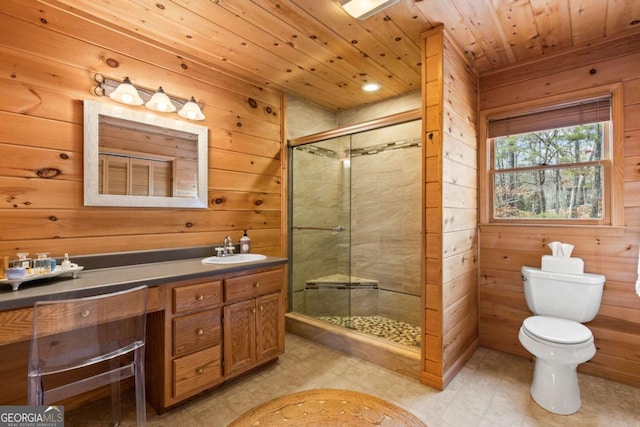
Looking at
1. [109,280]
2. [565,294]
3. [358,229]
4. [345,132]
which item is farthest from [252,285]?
[565,294]

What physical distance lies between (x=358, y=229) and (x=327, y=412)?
199 centimetres

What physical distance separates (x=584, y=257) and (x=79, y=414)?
11.2ft

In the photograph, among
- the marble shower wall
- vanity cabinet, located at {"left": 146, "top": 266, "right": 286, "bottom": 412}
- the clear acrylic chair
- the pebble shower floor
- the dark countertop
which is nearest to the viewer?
the clear acrylic chair

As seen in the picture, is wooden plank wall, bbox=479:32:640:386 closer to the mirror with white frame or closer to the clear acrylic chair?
the mirror with white frame

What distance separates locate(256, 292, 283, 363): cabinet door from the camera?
2.21m

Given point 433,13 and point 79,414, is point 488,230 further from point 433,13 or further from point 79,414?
point 79,414

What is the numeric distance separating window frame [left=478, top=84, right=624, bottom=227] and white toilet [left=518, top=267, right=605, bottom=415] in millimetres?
421

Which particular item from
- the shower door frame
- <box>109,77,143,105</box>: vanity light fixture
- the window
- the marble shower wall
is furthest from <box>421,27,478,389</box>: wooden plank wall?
<box>109,77,143,105</box>: vanity light fixture

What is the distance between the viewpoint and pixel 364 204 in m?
3.44

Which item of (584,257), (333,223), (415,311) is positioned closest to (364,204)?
(333,223)

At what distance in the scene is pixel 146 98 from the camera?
6.99 ft

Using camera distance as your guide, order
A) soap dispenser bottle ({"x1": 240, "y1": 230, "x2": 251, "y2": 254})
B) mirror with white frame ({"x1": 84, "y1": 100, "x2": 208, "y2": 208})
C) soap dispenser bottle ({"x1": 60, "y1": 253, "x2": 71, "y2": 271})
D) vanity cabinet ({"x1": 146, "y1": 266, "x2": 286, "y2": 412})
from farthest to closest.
A: soap dispenser bottle ({"x1": 240, "y1": 230, "x2": 251, "y2": 254}), mirror with white frame ({"x1": 84, "y1": 100, "x2": 208, "y2": 208}), vanity cabinet ({"x1": 146, "y1": 266, "x2": 286, "y2": 412}), soap dispenser bottle ({"x1": 60, "y1": 253, "x2": 71, "y2": 271})

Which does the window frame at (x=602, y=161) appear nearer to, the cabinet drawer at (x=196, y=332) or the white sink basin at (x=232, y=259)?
the white sink basin at (x=232, y=259)

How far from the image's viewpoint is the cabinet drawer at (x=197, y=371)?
1781mm
